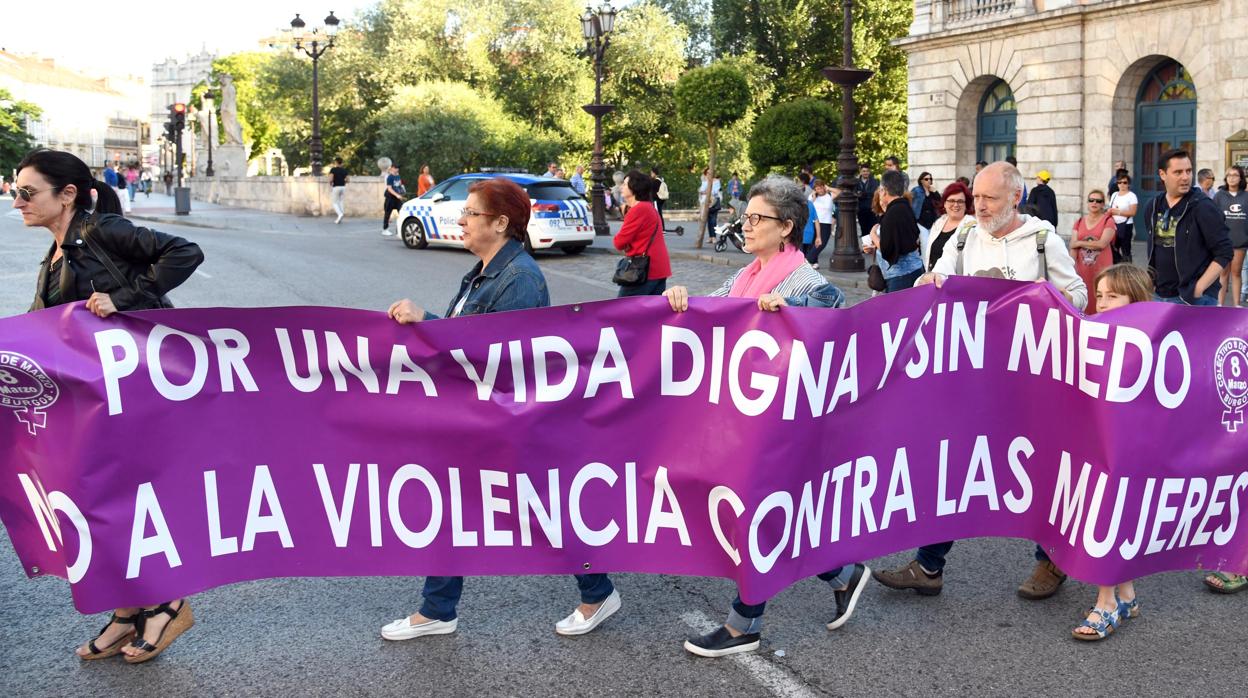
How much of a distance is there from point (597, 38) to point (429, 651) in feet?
78.1

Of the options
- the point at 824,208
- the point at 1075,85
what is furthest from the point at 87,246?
the point at 1075,85

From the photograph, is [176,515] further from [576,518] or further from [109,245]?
[576,518]

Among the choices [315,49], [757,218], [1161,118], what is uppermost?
[315,49]

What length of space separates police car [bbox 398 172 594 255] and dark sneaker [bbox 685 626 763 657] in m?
16.8

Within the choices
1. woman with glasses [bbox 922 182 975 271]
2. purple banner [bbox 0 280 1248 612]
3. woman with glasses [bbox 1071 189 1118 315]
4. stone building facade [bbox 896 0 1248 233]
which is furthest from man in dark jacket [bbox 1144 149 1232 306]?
stone building facade [bbox 896 0 1248 233]

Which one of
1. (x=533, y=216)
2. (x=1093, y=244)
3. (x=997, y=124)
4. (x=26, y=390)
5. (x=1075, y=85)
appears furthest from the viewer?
(x=997, y=124)

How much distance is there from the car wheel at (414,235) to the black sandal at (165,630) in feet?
64.1

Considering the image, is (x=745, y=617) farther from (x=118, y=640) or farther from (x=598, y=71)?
(x=598, y=71)

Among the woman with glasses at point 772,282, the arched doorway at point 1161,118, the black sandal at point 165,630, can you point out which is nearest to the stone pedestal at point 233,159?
the arched doorway at point 1161,118

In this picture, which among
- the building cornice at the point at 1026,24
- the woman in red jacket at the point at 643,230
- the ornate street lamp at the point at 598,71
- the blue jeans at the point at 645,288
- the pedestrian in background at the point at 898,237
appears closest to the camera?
the pedestrian in background at the point at 898,237

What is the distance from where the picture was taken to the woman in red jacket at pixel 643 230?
9.95 m

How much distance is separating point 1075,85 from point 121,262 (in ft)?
85.2

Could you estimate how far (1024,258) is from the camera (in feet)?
16.8

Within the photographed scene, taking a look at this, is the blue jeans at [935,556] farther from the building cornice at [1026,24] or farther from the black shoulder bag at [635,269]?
the building cornice at [1026,24]
